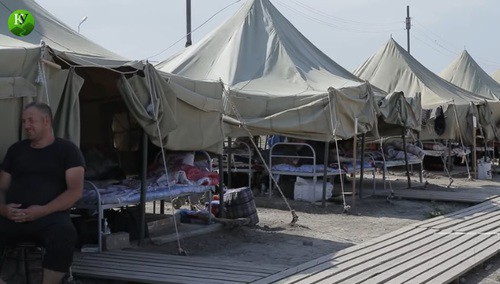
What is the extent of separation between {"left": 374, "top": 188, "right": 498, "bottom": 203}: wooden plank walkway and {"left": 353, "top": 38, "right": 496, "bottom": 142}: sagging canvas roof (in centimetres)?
367

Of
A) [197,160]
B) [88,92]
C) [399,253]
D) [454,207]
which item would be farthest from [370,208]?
[88,92]

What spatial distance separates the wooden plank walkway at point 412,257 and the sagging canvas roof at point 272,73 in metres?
2.83

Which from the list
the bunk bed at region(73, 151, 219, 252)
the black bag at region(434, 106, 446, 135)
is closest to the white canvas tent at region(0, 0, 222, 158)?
the bunk bed at region(73, 151, 219, 252)

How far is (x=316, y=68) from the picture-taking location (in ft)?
43.4

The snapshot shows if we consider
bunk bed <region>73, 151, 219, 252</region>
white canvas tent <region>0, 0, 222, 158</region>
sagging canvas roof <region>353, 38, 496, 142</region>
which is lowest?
bunk bed <region>73, 151, 219, 252</region>

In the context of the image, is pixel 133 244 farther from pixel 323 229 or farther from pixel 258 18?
pixel 258 18

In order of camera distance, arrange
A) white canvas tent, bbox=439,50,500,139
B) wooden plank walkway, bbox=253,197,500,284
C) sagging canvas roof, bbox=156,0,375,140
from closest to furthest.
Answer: wooden plank walkway, bbox=253,197,500,284 → sagging canvas roof, bbox=156,0,375,140 → white canvas tent, bbox=439,50,500,139

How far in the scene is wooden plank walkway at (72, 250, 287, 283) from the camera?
612cm

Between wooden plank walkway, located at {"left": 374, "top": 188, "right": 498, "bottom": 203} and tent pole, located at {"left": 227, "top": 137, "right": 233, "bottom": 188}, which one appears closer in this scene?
tent pole, located at {"left": 227, "top": 137, "right": 233, "bottom": 188}

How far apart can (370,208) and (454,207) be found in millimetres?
1623

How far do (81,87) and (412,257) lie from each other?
13.7ft

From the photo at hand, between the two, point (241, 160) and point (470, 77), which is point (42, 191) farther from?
point (470, 77)

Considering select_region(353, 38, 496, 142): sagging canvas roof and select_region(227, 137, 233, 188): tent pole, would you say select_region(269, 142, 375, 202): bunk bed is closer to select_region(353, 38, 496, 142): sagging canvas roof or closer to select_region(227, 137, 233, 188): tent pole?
select_region(227, 137, 233, 188): tent pole

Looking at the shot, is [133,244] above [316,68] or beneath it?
beneath
